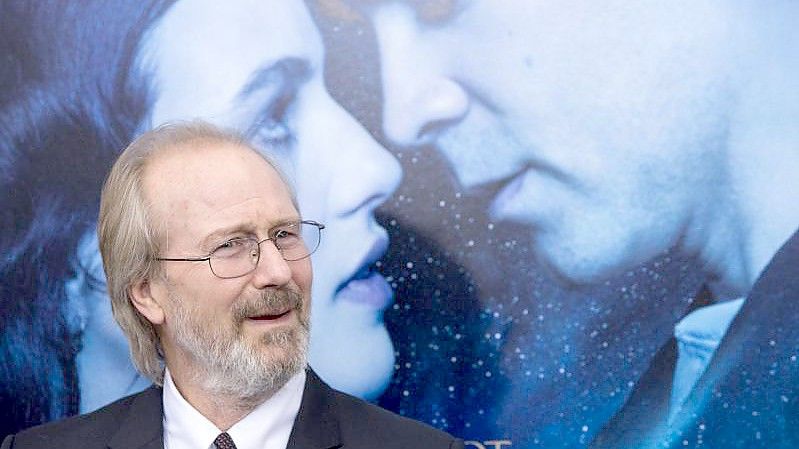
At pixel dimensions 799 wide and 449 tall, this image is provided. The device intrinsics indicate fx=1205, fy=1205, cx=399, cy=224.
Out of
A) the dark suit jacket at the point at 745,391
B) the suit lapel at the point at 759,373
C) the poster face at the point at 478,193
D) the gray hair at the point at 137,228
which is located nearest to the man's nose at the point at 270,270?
the gray hair at the point at 137,228

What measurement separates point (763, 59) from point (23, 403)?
1.72 meters

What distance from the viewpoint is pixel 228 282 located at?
6.31 ft

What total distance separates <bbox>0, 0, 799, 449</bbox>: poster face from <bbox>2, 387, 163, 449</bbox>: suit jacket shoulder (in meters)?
0.38

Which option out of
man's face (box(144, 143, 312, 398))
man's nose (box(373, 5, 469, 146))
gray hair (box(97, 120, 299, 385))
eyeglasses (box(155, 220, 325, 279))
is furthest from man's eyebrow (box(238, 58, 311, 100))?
eyeglasses (box(155, 220, 325, 279))

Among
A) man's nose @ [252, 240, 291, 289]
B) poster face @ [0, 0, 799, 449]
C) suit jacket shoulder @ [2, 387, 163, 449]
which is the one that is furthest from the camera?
poster face @ [0, 0, 799, 449]

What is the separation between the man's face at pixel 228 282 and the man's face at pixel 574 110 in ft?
2.02

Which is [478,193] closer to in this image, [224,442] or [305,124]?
[305,124]

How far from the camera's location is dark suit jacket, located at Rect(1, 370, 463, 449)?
1.99 m

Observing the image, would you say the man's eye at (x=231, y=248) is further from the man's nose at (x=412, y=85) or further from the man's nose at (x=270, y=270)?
the man's nose at (x=412, y=85)

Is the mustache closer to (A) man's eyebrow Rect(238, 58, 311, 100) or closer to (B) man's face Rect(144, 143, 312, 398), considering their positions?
(B) man's face Rect(144, 143, 312, 398)

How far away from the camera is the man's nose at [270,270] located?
6.28 ft

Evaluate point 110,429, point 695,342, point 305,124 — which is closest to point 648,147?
point 695,342

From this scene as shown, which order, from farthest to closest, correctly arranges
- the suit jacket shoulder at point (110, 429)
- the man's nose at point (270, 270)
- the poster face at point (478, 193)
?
the poster face at point (478, 193)
the suit jacket shoulder at point (110, 429)
the man's nose at point (270, 270)

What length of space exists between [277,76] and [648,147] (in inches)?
31.4
